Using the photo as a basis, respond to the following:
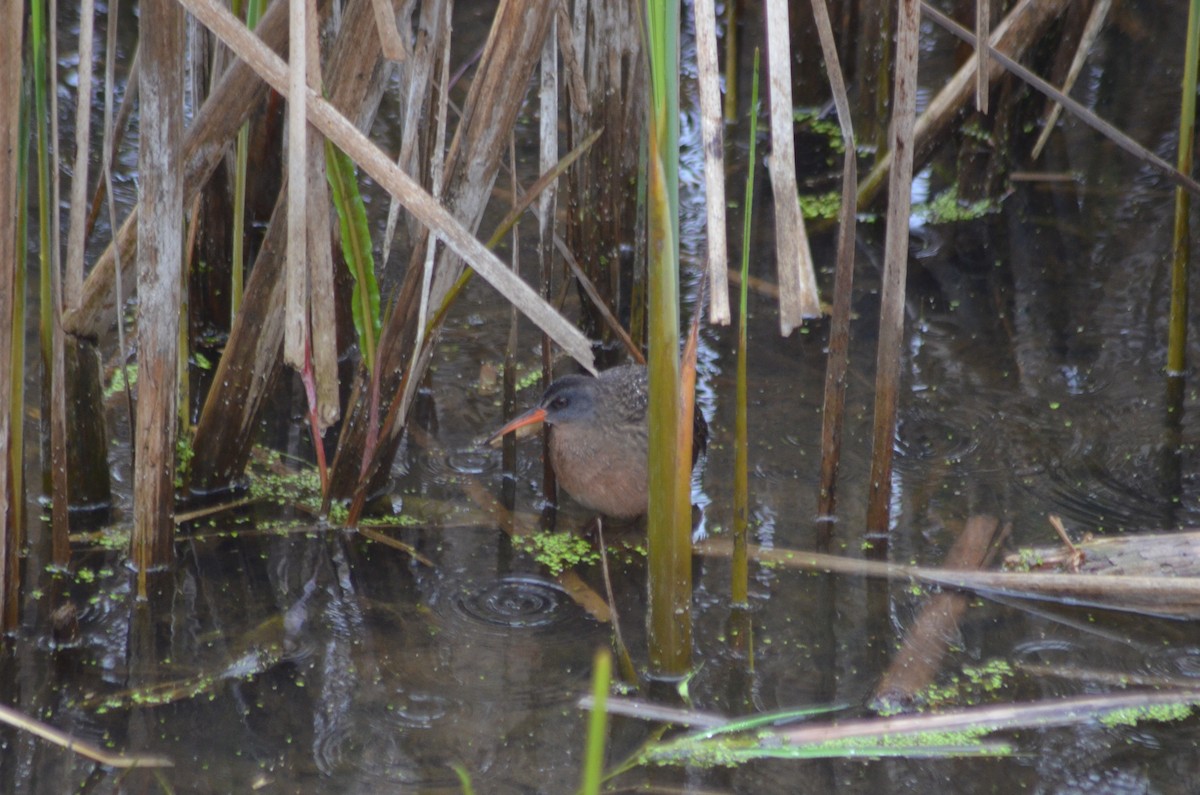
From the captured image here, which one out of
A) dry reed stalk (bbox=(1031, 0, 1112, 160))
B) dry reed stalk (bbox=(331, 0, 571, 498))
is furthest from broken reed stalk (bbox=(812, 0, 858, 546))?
dry reed stalk (bbox=(1031, 0, 1112, 160))

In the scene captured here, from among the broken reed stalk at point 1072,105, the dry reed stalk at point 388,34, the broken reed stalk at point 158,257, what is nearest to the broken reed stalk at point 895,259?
the broken reed stalk at point 1072,105

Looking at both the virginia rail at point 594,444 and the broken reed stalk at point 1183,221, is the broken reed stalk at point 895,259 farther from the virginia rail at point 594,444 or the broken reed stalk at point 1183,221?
the broken reed stalk at point 1183,221

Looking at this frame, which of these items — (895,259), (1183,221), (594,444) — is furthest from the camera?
(1183,221)

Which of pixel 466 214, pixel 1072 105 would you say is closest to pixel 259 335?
pixel 466 214

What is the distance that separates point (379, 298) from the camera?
312 centimetres

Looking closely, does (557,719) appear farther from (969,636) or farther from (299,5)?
(299,5)

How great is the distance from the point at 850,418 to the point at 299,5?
224cm

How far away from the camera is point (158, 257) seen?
2.81 m

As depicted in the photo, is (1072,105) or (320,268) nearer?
(320,268)

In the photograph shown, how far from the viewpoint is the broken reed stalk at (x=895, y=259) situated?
2.72 metres

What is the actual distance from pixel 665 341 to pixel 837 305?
0.88m

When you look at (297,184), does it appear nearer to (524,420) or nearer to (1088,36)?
(524,420)

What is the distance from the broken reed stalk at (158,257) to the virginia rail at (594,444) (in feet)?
3.19

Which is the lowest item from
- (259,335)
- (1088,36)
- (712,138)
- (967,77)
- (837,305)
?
(259,335)
